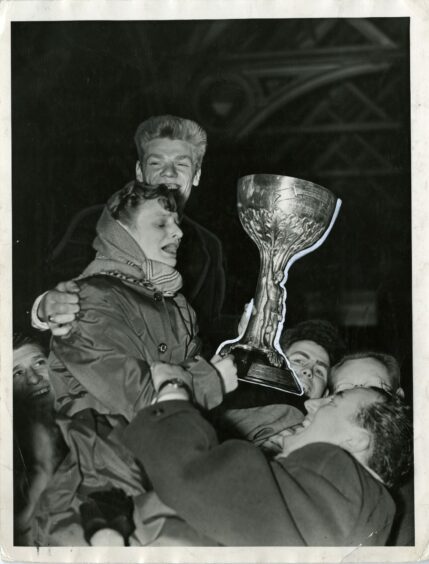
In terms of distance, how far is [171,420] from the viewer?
1693mm

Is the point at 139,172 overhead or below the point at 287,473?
overhead

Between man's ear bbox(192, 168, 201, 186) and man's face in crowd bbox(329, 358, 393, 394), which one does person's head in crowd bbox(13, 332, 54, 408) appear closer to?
man's ear bbox(192, 168, 201, 186)

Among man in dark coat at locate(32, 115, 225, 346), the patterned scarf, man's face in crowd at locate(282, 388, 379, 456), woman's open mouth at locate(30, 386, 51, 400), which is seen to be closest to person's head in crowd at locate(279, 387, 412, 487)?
man's face in crowd at locate(282, 388, 379, 456)

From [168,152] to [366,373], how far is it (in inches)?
24.9

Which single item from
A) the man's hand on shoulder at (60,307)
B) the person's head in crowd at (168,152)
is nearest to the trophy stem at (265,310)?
the person's head in crowd at (168,152)

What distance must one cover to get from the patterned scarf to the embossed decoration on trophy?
0.19 metres

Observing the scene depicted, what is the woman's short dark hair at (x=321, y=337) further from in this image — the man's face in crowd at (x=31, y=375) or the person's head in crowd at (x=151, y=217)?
the man's face in crowd at (x=31, y=375)

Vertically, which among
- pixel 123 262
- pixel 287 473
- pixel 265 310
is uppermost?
pixel 123 262

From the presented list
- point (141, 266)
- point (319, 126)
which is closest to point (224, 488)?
point (141, 266)

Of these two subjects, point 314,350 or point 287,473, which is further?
point 314,350

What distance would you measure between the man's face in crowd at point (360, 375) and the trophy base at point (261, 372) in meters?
0.08

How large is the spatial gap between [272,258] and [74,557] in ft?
2.46

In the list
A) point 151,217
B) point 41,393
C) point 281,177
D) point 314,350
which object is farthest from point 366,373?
point 41,393

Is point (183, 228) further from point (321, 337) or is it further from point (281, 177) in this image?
point (321, 337)
